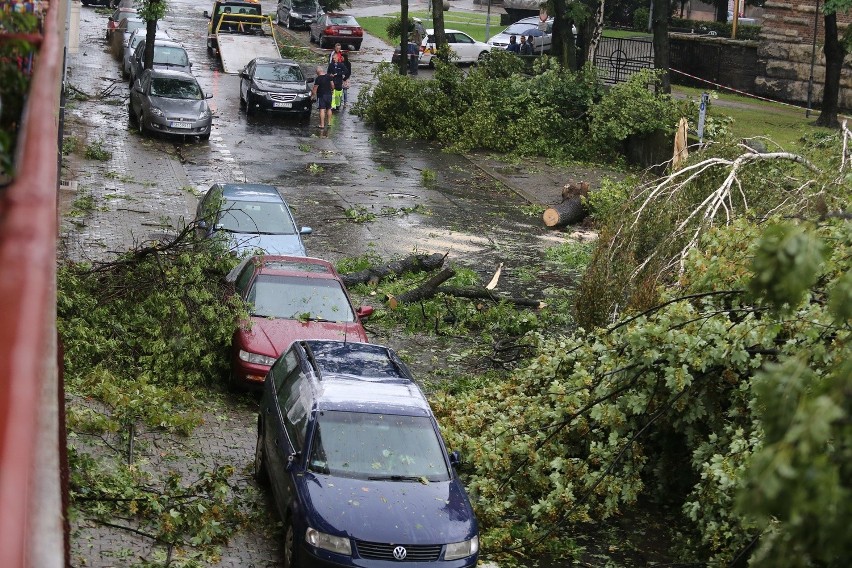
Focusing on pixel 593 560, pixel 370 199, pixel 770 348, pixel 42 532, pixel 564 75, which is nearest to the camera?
pixel 42 532

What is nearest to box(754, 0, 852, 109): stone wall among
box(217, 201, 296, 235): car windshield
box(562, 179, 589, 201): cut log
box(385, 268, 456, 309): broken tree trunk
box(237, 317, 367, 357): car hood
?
box(562, 179, 589, 201): cut log

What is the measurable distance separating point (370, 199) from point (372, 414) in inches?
549

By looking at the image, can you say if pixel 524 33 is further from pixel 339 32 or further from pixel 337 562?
pixel 337 562

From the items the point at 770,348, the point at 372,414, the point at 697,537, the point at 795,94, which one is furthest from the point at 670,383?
the point at 795,94

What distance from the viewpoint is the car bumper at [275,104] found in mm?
31422

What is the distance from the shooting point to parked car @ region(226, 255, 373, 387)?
12844 millimetres

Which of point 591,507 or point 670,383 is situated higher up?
point 670,383

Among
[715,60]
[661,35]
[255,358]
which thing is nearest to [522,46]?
[715,60]

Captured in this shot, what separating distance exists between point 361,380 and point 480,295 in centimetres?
692

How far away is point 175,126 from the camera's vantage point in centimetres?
2703

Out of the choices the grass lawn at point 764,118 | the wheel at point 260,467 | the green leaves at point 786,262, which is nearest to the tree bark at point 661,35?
the grass lawn at point 764,118

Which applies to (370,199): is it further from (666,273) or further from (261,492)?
(261,492)

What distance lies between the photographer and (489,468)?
1084 centimetres

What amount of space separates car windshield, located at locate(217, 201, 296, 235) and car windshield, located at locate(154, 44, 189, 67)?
17028mm
